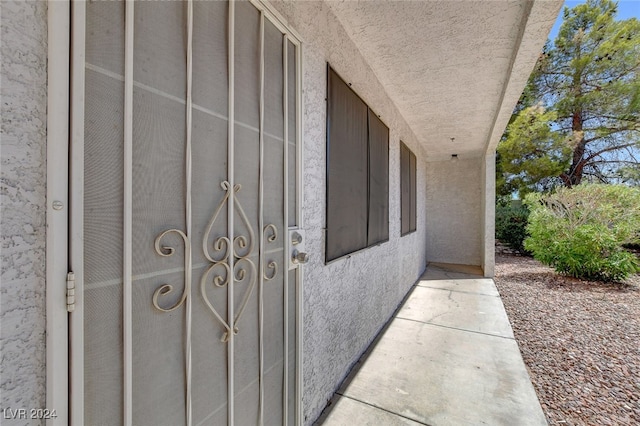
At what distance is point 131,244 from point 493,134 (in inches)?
223

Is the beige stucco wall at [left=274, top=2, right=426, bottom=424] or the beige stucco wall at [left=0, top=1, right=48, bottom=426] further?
the beige stucco wall at [left=274, top=2, right=426, bottom=424]

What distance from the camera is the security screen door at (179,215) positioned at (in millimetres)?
834

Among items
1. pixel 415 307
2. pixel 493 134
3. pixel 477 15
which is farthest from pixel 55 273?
pixel 493 134

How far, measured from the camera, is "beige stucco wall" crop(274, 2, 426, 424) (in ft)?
6.26

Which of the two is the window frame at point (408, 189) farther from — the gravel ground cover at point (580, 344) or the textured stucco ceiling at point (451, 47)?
the gravel ground cover at point (580, 344)

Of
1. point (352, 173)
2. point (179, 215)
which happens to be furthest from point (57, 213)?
point (352, 173)

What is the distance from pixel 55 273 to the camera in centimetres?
74

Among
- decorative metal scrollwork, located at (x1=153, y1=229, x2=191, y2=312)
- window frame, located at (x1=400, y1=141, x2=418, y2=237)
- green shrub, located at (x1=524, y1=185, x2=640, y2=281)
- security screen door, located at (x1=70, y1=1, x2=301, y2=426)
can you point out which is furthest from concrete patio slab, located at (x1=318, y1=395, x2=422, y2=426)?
green shrub, located at (x1=524, y1=185, x2=640, y2=281)

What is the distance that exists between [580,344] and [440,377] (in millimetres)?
2038

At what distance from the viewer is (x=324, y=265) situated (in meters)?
2.13

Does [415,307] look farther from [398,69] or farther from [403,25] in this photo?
[403,25]

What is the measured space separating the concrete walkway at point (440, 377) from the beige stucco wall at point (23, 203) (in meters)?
1.93

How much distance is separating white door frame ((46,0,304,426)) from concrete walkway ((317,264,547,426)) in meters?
1.83

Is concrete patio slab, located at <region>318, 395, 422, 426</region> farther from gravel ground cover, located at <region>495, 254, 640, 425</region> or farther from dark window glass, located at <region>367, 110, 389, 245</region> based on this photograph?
dark window glass, located at <region>367, 110, 389, 245</region>
